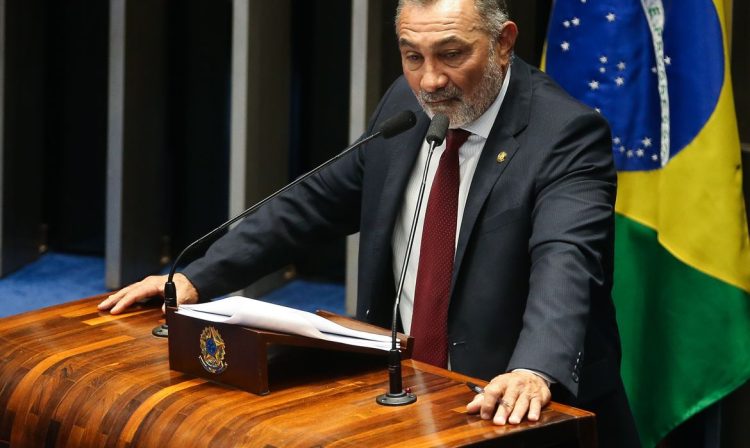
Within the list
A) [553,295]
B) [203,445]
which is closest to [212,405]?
[203,445]

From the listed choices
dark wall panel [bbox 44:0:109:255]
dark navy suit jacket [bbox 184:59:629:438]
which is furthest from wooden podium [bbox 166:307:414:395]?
dark wall panel [bbox 44:0:109:255]

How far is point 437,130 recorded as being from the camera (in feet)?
6.15

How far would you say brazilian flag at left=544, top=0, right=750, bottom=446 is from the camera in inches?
112

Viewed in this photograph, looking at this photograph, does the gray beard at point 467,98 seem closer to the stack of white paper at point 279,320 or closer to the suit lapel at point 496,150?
the suit lapel at point 496,150

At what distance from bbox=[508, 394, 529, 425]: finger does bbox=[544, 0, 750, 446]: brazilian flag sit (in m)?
1.37

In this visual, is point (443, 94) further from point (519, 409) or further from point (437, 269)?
point (519, 409)

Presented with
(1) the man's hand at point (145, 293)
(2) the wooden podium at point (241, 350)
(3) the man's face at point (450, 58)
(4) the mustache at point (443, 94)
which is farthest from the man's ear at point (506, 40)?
(1) the man's hand at point (145, 293)

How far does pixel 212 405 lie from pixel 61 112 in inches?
136

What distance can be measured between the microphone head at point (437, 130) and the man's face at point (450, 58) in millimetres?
205

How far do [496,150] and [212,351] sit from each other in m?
0.65

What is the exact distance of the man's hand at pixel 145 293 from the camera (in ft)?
7.14

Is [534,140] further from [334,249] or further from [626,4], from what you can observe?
[334,249]

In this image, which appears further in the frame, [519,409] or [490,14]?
[490,14]

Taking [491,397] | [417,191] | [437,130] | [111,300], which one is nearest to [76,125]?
[111,300]
